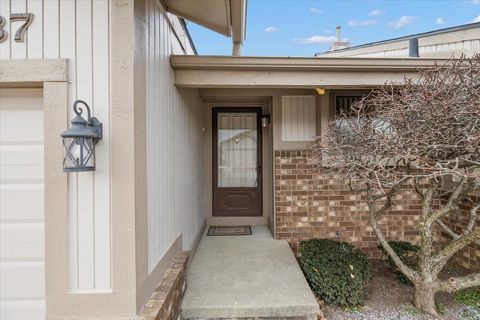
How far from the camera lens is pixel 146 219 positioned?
194cm

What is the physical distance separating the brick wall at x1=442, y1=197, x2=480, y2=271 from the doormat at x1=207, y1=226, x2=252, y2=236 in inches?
124

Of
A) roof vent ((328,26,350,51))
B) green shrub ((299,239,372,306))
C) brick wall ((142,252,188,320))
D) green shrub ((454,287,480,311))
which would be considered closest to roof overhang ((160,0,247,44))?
brick wall ((142,252,188,320))

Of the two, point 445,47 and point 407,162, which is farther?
point 445,47

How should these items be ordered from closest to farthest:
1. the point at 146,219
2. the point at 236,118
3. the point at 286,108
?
the point at 146,219
the point at 286,108
the point at 236,118

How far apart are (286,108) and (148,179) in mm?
2868

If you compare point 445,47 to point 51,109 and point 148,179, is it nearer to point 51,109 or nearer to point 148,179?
point 148,179

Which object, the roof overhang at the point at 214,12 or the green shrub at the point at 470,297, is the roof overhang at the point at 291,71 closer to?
the roof overhang at the point at 214,12

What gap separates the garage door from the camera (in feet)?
6.11

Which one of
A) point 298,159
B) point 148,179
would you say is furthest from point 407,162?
point 148,179

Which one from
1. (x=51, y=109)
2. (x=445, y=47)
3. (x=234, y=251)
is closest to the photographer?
(x=51, y=109)

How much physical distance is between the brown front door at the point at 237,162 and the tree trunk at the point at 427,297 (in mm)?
2928

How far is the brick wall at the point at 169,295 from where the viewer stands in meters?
1.83

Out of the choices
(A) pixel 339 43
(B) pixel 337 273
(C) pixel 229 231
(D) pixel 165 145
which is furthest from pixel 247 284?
(A) pixel 339 43

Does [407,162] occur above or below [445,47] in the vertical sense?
below
